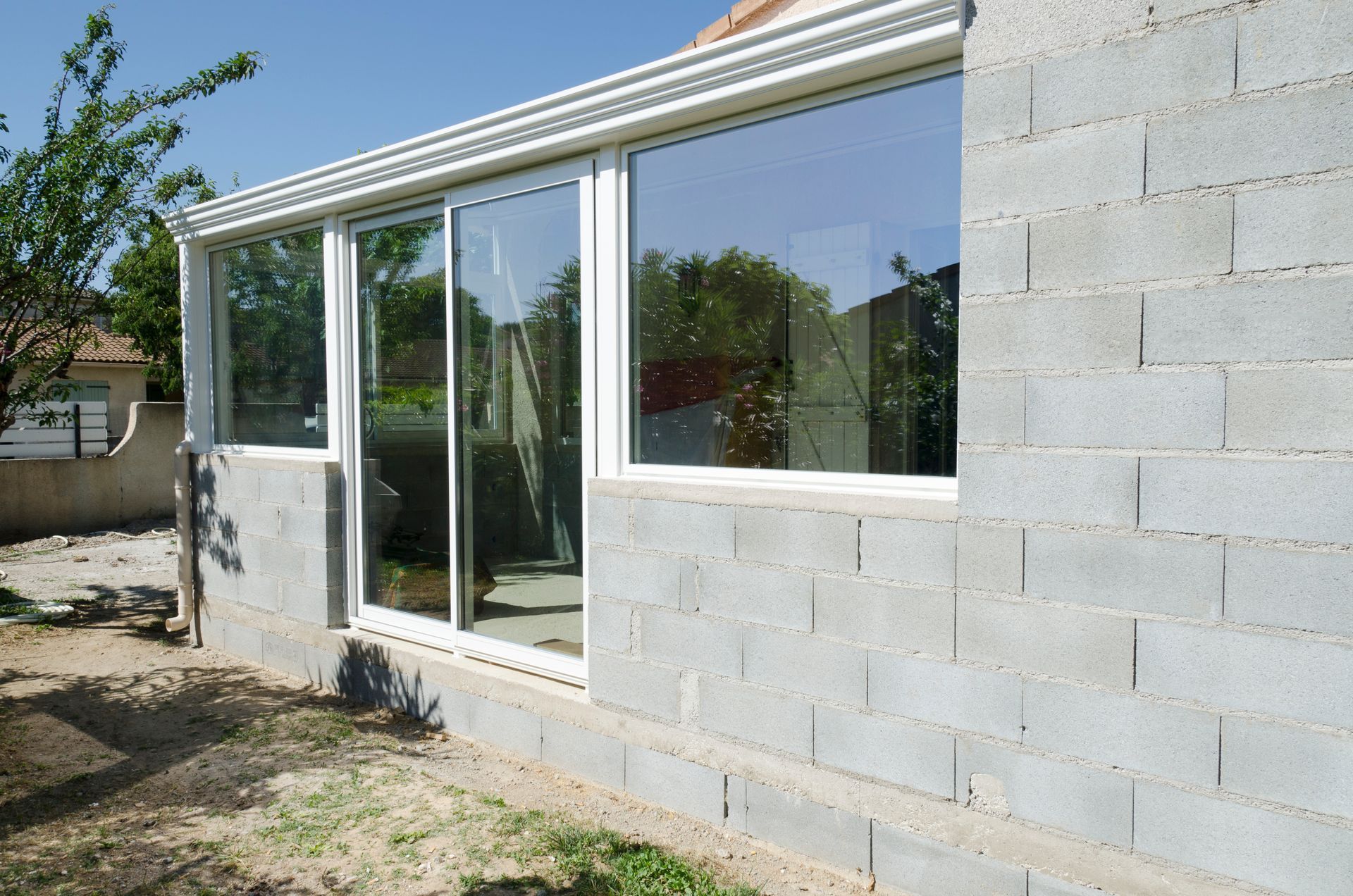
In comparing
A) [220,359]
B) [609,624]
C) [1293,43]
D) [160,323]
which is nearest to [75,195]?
[220,359]

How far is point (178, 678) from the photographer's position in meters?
5.69

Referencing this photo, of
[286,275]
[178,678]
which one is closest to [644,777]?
[178,678]

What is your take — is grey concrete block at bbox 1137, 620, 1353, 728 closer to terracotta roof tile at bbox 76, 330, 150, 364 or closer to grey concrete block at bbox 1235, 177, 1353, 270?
grey concrete block at bbox 1235, 177, 1353, 270

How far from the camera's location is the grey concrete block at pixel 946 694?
280 cm

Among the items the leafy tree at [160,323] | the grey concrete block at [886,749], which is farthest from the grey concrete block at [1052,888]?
Result: the leafy tree at [160,323]

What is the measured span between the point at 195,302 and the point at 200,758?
327 centimetres

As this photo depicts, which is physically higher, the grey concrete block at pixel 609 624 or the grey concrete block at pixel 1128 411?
the grey concrete block at pixel 1128 411

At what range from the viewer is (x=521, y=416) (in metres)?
4.44

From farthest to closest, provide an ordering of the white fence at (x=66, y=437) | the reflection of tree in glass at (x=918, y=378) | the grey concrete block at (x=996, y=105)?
the white fence at (x=66, y=437)
the reflection of tree in glass at (x=918, y=378)
the grey concrete block at (x=996, y=105)

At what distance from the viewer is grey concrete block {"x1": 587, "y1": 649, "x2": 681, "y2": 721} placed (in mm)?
3680

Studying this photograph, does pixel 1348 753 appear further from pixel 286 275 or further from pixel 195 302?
pixel 195 302

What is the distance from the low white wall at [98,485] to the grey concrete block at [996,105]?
513 inches

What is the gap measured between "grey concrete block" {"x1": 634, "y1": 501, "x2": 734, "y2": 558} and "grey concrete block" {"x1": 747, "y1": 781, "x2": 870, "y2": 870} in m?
0.89

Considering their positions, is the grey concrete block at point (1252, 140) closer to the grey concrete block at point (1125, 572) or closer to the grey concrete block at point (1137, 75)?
the grey concrete block at point (1137, 75)
